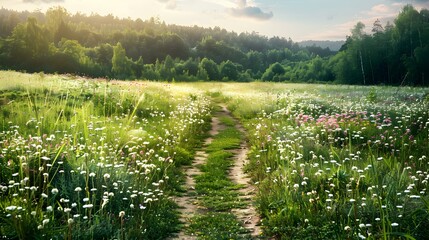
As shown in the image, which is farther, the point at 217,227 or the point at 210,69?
the point at 210,69

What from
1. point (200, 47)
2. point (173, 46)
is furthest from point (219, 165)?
point (200, 47)

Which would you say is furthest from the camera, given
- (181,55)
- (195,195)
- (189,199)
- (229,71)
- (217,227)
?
(181,55)

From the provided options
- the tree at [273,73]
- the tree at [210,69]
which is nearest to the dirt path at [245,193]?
the tree at [210,69]

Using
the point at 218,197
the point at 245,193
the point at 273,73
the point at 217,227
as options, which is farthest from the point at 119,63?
the point at 217,227

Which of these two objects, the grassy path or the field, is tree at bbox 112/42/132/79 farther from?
the field

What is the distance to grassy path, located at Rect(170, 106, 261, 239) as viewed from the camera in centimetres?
617

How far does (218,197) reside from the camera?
26.3ft

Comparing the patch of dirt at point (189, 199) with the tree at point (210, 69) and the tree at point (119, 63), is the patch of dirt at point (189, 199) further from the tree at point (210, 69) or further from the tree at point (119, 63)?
the tree at point (210, 69)

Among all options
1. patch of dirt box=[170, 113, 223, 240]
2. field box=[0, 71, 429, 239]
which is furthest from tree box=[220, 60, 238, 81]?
field box=[0, 71, 429, 239]

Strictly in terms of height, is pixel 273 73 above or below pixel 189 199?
above

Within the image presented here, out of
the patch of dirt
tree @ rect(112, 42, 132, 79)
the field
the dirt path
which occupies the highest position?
tree @ rect(112, 42, 132, 79)

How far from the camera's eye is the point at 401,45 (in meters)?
63.2

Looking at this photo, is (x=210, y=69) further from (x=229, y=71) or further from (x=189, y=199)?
(x=189, y=199)

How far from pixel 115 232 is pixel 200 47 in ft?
359
